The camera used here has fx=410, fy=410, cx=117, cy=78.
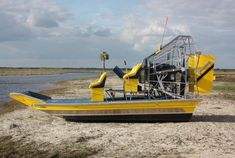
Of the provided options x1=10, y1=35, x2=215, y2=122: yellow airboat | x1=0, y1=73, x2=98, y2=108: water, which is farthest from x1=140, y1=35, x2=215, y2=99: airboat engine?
x1=0, y1=73, x2=98, y2=108: water

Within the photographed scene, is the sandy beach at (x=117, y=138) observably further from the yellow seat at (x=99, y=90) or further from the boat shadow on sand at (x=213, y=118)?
the yellow seat at (x=99, y=90)

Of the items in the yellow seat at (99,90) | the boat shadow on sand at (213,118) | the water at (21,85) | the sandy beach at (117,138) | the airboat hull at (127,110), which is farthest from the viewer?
the water at (21,85)

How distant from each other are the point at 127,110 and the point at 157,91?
1845 mm

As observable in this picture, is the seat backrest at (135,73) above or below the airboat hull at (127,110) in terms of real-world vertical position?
above

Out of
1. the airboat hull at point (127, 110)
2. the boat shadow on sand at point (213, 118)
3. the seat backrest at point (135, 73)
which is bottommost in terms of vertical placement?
the boat shadow on sand at point (213, 118)

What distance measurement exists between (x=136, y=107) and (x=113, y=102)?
0.98 meters

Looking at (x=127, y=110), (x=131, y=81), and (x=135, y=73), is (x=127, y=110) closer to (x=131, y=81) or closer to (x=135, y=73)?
(x=131, y=81)

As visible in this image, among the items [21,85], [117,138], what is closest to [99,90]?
[117,138]

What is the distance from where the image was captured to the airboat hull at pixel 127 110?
16.7 metres

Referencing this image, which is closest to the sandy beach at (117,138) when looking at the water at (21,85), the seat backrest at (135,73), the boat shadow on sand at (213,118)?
the boat shadow on sand at (213,118)

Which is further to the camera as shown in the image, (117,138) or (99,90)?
(99,90)

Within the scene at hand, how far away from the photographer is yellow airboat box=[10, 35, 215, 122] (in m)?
16.8

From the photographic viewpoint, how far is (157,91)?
1811 cm

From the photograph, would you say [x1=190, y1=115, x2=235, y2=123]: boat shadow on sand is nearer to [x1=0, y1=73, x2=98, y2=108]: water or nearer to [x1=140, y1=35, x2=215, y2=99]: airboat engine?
[x1=140, y1=35, x2=215, y2=99]: airboat engine
